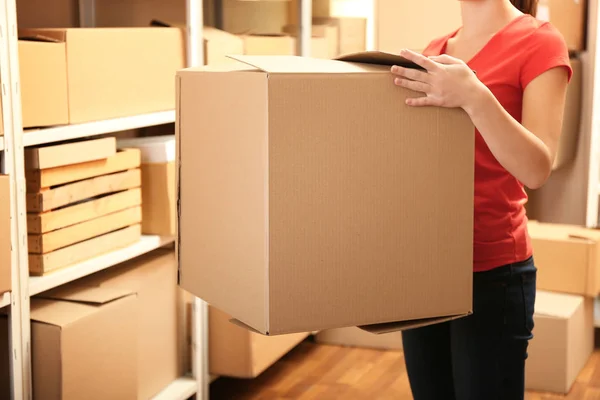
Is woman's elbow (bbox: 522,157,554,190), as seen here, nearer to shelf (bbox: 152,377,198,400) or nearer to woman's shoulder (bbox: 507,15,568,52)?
woman's shoulder (bbox: 507,15,568,52)

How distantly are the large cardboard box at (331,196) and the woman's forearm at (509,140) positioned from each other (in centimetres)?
3

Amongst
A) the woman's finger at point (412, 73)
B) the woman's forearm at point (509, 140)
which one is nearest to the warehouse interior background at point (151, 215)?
the woman's finger at point (412, 73)

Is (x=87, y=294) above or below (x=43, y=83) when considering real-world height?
below

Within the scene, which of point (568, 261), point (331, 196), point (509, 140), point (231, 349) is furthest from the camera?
point (568, 261)

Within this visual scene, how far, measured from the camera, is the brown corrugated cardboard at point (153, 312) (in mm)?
2225

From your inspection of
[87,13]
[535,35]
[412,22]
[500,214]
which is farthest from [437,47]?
[412,22]

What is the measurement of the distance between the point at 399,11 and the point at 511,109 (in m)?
2.09

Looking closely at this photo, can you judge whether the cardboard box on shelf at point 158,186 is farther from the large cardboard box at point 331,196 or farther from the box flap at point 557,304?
the box flap at point 557,304

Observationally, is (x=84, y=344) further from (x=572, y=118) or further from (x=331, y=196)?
(x=572, y=118)

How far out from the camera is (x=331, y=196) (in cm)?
101

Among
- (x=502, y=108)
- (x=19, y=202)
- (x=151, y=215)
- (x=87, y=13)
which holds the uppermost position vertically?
(x=87, y=13)

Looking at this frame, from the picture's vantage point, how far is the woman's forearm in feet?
3.56

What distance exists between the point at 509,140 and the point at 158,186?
1302 mm

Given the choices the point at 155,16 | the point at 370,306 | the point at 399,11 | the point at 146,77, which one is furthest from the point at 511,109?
the point at 399,11
